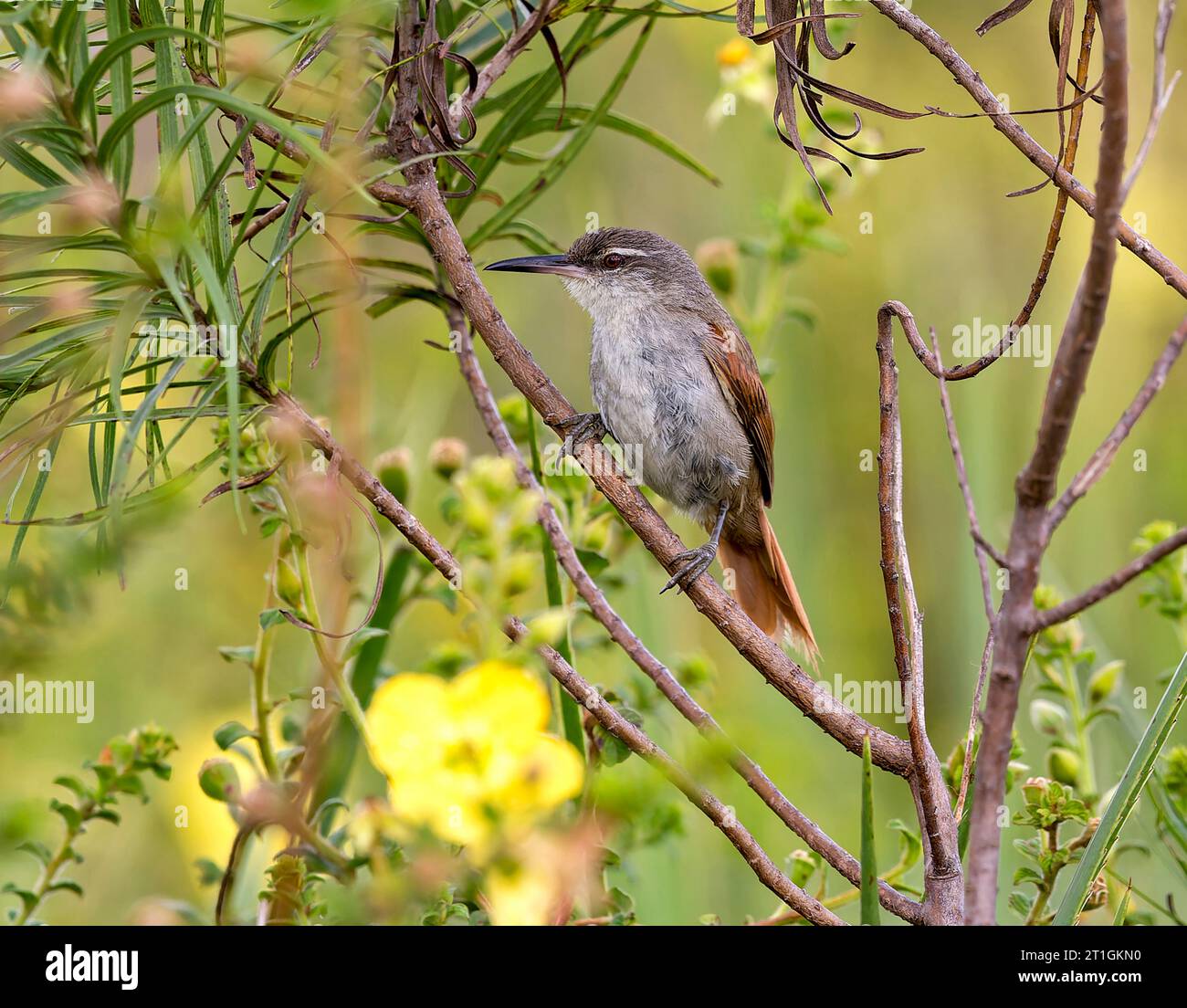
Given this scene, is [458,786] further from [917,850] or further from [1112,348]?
[1112,348]

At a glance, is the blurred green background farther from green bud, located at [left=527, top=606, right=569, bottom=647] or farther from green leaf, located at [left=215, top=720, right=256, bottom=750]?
green bud, located at [left=527, top=606, right=569, bottom=647]

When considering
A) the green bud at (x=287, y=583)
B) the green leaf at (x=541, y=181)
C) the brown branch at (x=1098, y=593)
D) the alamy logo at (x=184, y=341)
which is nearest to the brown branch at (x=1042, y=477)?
the brown branch at (x=1098, y=593)

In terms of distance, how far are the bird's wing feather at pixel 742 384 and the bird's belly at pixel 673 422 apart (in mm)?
32

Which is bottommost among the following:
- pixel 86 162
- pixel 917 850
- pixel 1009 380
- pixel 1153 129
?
pixel 917 850

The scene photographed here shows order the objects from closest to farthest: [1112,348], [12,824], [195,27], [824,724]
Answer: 1. [824,724]
2. [12,824]
3. [195,27]
4. [1112,348]

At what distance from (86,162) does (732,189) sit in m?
2.95

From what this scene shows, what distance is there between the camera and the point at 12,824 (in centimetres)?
166

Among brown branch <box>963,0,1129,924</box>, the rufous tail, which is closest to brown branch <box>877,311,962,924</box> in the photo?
brown branch <box>963,0,1129,924</box>

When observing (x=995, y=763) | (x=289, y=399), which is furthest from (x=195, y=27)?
(x=995, y=763)

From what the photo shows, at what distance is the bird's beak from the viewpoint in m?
3.18

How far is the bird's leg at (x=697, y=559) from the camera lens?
1.90 metres

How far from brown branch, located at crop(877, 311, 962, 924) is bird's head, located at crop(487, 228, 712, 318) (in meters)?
1.75
